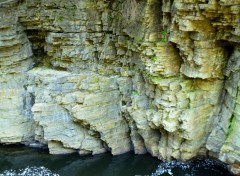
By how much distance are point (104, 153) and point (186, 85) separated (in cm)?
502

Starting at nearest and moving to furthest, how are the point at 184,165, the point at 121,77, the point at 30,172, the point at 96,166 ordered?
the point at 184,165, the point at 30,172, the point at 96,166, the point at 121,77

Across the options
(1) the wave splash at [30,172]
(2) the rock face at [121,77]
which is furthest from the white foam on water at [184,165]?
(1) the wave splash at [30,172]

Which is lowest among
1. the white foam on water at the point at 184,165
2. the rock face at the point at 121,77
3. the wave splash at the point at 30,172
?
the wave splash at the point at 30,172

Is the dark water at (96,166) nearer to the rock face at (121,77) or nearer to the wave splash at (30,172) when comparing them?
the wave splash at (30,172)

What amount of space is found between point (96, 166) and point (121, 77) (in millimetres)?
3815

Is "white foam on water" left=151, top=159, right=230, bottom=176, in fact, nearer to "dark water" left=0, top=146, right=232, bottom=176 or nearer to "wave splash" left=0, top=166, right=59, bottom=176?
"dark water" left=0, top=146, right=232, bottom=176

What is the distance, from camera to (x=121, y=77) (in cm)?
1341

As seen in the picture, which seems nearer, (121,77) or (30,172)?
(30,172)

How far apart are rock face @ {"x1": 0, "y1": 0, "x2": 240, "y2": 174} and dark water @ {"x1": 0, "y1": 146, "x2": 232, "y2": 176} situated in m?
0.39

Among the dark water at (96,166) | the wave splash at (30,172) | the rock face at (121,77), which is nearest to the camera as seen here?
the rock face at (121,77)

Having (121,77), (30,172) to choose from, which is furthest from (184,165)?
(30,172)

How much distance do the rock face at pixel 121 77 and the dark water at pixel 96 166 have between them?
39 centimetres

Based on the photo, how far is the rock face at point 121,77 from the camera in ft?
34.9

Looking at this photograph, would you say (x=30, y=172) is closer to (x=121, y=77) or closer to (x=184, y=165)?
(x=121, y=77)
